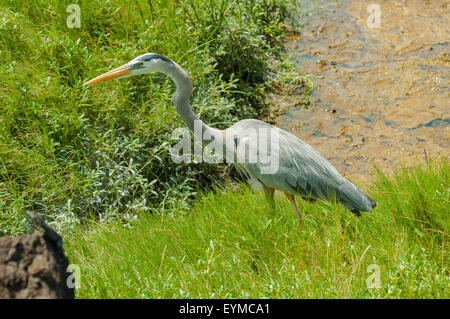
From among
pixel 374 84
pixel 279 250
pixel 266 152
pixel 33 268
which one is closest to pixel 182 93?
pixel 266 152

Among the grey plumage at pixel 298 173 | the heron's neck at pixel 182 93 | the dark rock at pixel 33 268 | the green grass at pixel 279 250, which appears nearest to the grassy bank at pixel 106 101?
the green grass at pixel 279 250

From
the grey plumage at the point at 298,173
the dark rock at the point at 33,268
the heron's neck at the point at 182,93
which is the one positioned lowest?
the dark rock at the point at 33,268

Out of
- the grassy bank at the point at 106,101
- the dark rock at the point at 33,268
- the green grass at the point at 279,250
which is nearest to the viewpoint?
the dark rock at the point at 33,268

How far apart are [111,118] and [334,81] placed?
2.50m

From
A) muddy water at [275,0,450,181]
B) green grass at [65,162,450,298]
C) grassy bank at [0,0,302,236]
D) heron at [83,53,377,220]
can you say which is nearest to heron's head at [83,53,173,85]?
heron at [83,53,377,220]

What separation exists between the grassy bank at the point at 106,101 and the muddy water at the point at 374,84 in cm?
71

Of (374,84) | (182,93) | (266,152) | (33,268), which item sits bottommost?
(33,268)

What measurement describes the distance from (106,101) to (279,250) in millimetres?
2327

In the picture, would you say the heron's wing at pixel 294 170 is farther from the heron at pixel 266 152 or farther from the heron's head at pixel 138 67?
the heron's head at pixel 138 67

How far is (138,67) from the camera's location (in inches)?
151

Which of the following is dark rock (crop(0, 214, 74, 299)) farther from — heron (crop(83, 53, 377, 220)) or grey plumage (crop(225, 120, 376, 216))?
grey plumage (crop(225, 120, 376, 216))

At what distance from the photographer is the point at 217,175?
487 cm

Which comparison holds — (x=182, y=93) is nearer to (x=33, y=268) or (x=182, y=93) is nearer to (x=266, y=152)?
(x=266, y=152)

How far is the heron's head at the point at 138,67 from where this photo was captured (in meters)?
3.81
